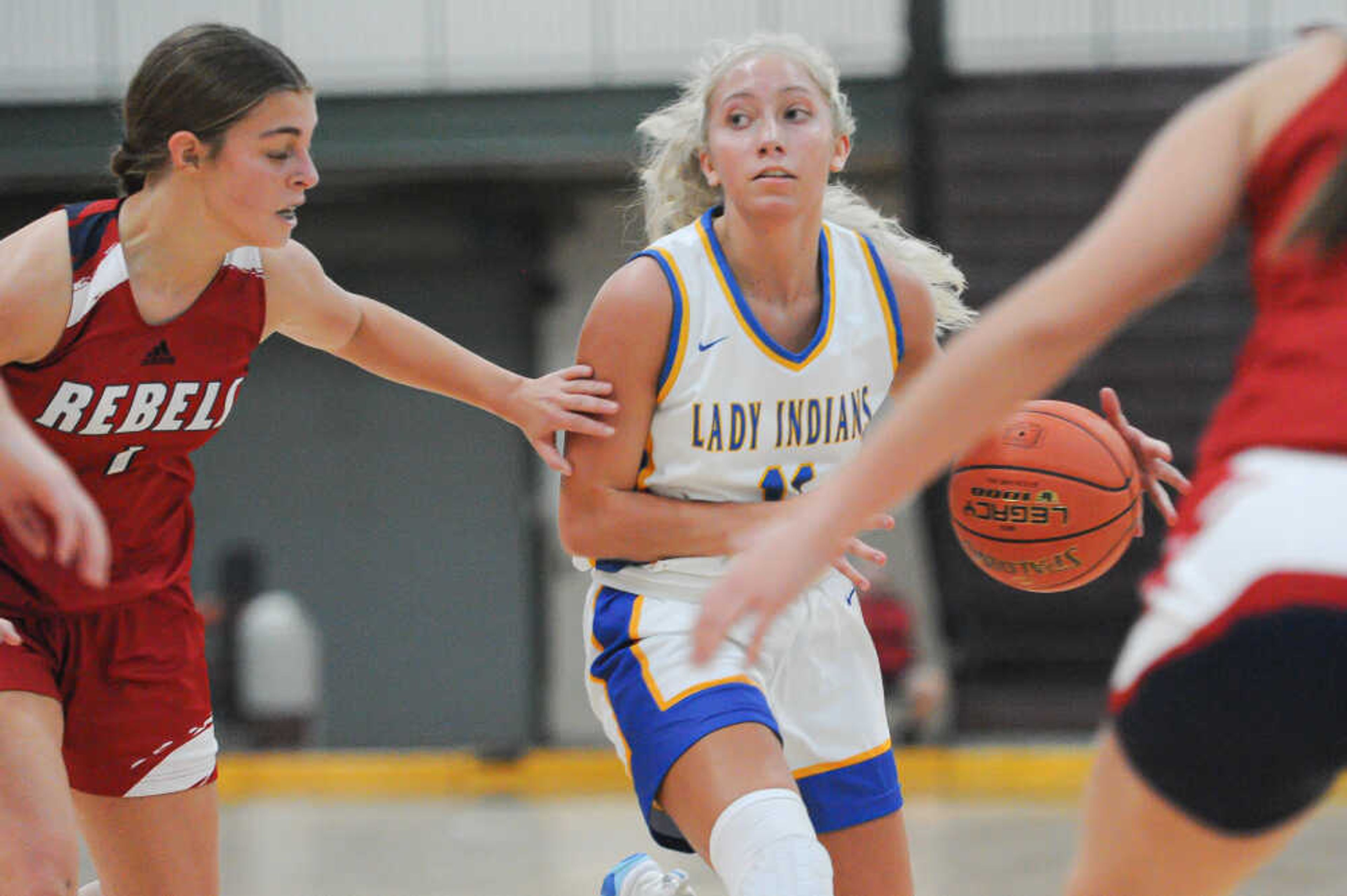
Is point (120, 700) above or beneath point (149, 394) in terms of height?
beneath

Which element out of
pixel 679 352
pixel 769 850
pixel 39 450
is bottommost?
pixel 769 850

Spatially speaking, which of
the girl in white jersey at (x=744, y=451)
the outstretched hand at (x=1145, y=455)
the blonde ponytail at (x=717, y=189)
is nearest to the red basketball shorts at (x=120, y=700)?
the girl in white jersey at (x=744, y=451)

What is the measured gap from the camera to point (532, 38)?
11.2 m

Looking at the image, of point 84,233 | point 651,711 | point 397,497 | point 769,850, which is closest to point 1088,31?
point 397,497

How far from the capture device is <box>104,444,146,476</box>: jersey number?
300 cm

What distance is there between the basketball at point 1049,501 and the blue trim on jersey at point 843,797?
0.49 metres

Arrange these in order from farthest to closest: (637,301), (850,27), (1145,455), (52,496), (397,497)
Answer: (397,497), (850,27), (1145,455), (637,301), (52,496)

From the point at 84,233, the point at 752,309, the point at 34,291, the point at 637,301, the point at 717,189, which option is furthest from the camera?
the point at 717,189

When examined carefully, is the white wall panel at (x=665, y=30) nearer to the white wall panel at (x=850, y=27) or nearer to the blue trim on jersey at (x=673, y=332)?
the white wall panel at (x=850, y=27)

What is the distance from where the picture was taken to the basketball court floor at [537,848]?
6262mm

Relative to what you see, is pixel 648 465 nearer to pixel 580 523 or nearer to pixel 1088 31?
pixel 580 523

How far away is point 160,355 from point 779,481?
1101 mm

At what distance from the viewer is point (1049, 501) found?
10.7 feet

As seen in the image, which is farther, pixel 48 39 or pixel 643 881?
pixel 48 39
